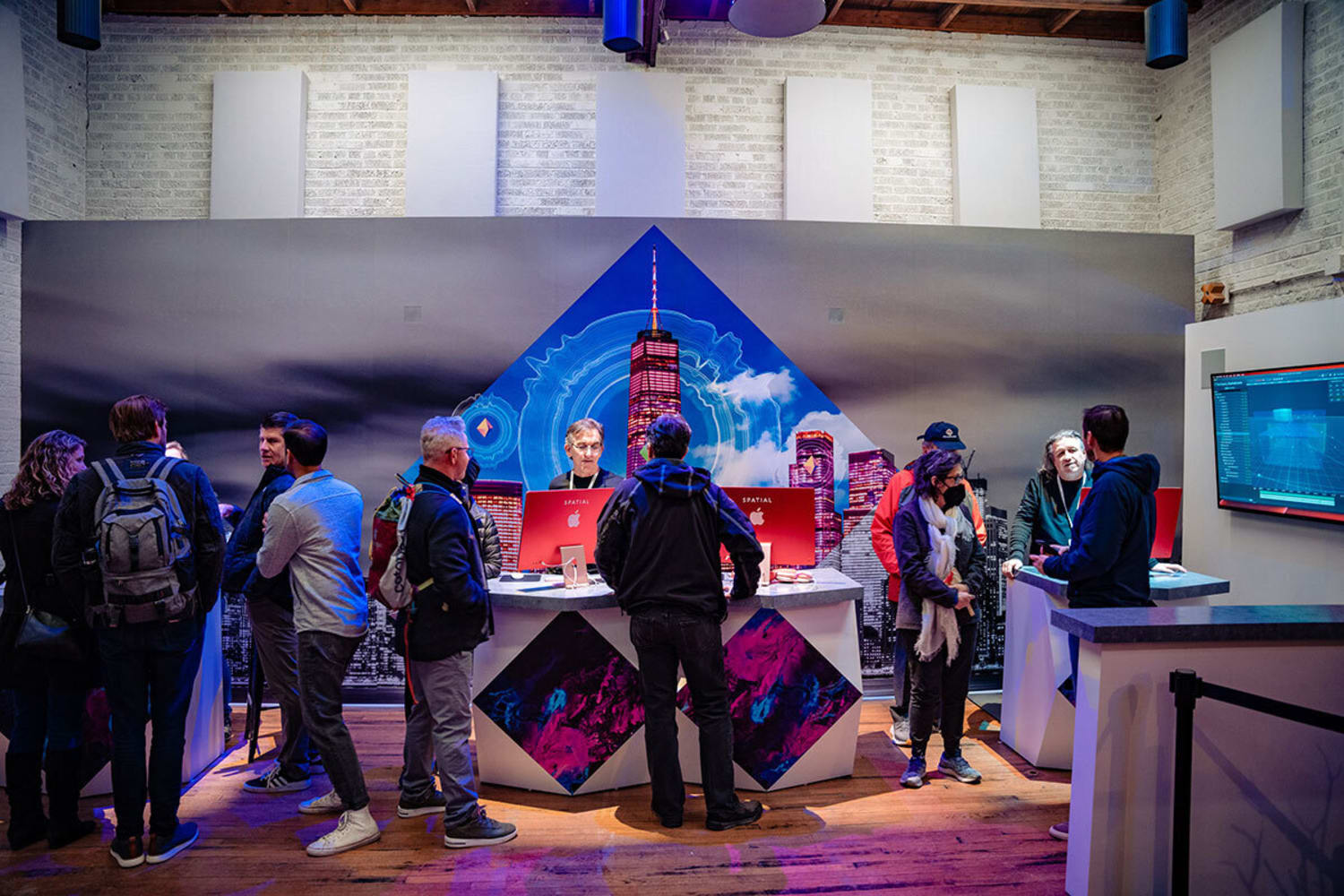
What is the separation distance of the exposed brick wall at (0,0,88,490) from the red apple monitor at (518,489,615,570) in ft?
13.7

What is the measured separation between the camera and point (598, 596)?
11.6ft

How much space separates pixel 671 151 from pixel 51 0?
4.57m

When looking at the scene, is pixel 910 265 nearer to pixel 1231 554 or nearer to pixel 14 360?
pixel 1231 554

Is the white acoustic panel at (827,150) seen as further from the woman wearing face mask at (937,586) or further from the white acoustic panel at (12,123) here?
the white acoustic panel at (12,123)

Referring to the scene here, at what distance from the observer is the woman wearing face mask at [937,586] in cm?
362

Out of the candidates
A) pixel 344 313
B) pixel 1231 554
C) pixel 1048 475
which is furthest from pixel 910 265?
pixel 344 313

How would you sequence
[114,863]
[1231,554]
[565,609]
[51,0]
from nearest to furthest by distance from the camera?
[114,863] → [565,609] → [1231,554] → [51,0]

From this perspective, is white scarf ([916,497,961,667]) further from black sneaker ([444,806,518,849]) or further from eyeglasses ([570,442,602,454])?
black sneaker ([444,806,518,849])

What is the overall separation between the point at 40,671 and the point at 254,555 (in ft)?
2.81

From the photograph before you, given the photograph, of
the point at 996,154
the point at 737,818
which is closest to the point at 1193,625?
the point at 737,818

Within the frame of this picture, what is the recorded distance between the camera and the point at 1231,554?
5.37 m

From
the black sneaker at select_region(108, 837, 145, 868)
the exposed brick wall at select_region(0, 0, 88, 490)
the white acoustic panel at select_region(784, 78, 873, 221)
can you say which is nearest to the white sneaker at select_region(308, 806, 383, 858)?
the black sneaker at select_region(108, 837, 145, 868)

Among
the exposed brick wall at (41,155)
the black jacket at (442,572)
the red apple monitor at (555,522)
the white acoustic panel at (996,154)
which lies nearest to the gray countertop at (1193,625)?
the red apple monitor at (555,522)

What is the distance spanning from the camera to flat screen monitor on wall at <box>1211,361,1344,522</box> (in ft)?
14.9
